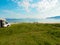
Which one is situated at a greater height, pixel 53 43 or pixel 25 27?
pixel 25 27

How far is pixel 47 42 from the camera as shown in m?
52.4

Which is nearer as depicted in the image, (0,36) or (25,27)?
(0,36)

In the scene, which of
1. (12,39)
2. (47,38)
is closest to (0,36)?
(12,39)

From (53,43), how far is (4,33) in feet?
57.0

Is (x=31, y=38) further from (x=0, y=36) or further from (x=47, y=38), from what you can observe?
(x=0, y=36)

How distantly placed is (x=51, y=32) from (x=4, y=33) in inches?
617

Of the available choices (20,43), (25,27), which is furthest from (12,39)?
(25,27)

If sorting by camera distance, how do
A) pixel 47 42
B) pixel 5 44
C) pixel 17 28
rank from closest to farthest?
1. pixel 5 44
2. pixel 47 42
3. pixel 17 28

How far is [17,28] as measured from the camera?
223ft

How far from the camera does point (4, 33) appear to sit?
200 feet

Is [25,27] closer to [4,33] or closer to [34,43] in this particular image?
[4,33]

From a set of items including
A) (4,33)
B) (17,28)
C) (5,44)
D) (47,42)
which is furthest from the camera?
(17,28)

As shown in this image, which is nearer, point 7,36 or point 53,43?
point 53,43

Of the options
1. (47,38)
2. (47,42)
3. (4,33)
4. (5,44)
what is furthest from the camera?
(4,33)
